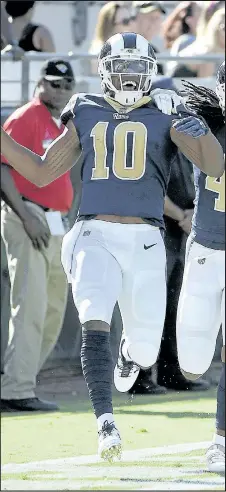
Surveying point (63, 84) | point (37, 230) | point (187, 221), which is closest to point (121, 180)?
point (37, 230)

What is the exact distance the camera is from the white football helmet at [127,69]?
6223 millimetres

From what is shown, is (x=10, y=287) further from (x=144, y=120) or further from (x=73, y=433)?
(x=144, y=120)

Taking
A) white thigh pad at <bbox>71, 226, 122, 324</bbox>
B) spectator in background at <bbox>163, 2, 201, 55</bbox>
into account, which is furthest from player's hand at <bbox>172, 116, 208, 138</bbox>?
spectator in background at <bbox>163, 2, 201, 55</bbox>

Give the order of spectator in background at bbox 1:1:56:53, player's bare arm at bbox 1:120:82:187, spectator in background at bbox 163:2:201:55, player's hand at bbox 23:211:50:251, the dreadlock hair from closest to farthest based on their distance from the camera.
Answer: player's bare arm at bbox 1:120:82:187 < the dreadlock hair < player's hand at bbox 23:211:50:251 < spectator in background at bbox 1:1:56:53 < spectator in background at bbox 163:2:201:55

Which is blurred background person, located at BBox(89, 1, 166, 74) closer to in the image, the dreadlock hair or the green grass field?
the green grass field

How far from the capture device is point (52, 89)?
8523 millimetres

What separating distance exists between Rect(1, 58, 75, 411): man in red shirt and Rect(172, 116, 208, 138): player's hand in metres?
2.53

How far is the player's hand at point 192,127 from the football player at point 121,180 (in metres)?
0.02

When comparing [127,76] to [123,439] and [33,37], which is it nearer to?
[123,439]

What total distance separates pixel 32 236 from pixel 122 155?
2.36 m

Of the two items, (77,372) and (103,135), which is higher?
(103,135)

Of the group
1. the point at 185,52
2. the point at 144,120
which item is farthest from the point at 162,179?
the point at 185,52

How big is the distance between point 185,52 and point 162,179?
4565 millimetres

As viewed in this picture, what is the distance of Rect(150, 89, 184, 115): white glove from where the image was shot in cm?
615
